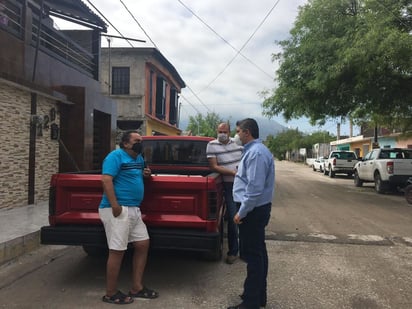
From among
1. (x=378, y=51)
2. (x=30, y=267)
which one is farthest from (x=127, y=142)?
(x=378, y=51)

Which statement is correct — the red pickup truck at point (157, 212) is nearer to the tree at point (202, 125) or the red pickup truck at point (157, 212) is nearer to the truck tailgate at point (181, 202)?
the truck tailgate at point (181, 202)

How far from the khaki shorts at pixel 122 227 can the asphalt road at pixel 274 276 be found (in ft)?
1.99

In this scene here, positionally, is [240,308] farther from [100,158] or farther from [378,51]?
[100,158]

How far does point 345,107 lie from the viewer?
1595cm

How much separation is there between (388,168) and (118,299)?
13.0m

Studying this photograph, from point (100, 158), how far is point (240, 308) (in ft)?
36.3

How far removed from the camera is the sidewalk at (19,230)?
18.4 feet

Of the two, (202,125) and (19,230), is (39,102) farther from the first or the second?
(202,125)

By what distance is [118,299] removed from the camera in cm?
405

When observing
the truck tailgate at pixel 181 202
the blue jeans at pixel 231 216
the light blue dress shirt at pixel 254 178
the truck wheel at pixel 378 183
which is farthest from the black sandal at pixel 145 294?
the truck wheel at pixel 378 183

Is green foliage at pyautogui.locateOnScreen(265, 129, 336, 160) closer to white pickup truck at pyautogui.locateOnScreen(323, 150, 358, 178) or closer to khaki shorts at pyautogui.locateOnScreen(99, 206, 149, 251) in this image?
white pickup truck at pyautogui.locateOnScreen(323, 150, 358, 178)

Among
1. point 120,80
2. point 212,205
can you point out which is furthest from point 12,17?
point 120,80

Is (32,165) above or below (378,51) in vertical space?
below

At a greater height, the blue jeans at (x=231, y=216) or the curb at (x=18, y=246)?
the blue jeans at (x=231, y=216)
